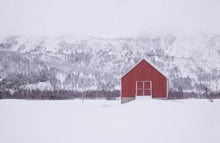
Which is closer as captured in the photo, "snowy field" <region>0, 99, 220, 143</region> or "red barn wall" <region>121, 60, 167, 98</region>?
"snowy field" <region>0, 99, 220, 143</region>

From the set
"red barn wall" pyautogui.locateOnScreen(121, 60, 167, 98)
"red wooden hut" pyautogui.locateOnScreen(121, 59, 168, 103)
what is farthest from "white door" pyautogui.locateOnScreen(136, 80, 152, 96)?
"red barn wall" pyautogui.locateOnScreen(121, 60, 167, 98)

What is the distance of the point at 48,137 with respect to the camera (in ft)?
31.9

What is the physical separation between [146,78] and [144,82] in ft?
1.63

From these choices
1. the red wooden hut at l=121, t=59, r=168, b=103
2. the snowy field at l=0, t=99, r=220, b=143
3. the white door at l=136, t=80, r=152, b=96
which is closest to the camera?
the snowy field at l=0, t=99, r=220, b=143

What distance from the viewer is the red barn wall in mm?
24152

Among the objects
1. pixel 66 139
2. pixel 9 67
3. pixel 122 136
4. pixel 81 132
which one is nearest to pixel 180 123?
pixel 122 136

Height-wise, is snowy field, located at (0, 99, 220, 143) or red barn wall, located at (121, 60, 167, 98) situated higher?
red barn wall, located at (121, 60, 167, 98)

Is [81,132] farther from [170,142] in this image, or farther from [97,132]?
[170,142]

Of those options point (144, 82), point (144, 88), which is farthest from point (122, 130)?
point (144, 82)

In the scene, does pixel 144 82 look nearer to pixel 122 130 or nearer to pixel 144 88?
pixel 144 88

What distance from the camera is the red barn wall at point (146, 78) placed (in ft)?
79.2

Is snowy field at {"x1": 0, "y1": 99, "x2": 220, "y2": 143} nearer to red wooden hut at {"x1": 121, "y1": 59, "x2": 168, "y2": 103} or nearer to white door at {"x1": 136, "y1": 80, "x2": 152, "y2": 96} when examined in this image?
white door at {"x1": 136, "y1": 80, "x2": 152, "y2": 96}

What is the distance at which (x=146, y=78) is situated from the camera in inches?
960

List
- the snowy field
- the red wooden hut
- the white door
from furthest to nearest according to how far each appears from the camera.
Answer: the red wooden hut
the white door
the snowy field
